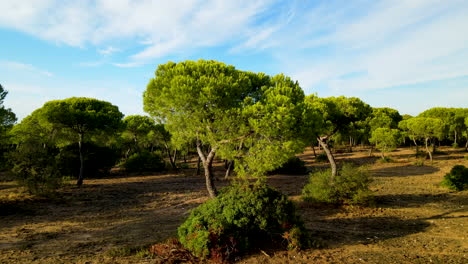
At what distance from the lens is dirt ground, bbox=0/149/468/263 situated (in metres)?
7.10

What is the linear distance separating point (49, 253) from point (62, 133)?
59.5 feet

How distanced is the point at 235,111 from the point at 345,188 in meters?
7.44

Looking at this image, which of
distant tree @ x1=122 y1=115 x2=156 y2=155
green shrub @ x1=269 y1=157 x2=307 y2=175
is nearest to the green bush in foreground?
green shrub @ x1=269 y1=157 x2=307 y2=175

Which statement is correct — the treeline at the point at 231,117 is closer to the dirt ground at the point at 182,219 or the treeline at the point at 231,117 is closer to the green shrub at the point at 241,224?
the green shrub at the point at 241,224

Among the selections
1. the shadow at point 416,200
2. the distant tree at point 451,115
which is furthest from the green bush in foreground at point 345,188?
the distant tree at point 451,115

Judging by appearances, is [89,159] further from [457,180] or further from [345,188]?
[457,180]

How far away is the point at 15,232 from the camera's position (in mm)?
Result: 9891

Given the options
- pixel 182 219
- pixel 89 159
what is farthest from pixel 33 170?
pixel 89 159

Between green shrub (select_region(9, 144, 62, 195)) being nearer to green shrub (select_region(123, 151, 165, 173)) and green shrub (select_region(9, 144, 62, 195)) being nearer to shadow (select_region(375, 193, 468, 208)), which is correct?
green shrub (select_region(123, 151, 165, 173))

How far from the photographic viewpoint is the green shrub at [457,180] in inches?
624

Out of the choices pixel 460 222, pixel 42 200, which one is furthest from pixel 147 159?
pixel 460 222

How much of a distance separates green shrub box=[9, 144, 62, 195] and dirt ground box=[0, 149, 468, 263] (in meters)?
0.85

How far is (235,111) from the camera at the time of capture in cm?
986

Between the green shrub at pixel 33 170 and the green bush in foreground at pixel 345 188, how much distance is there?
1645 centimetres
